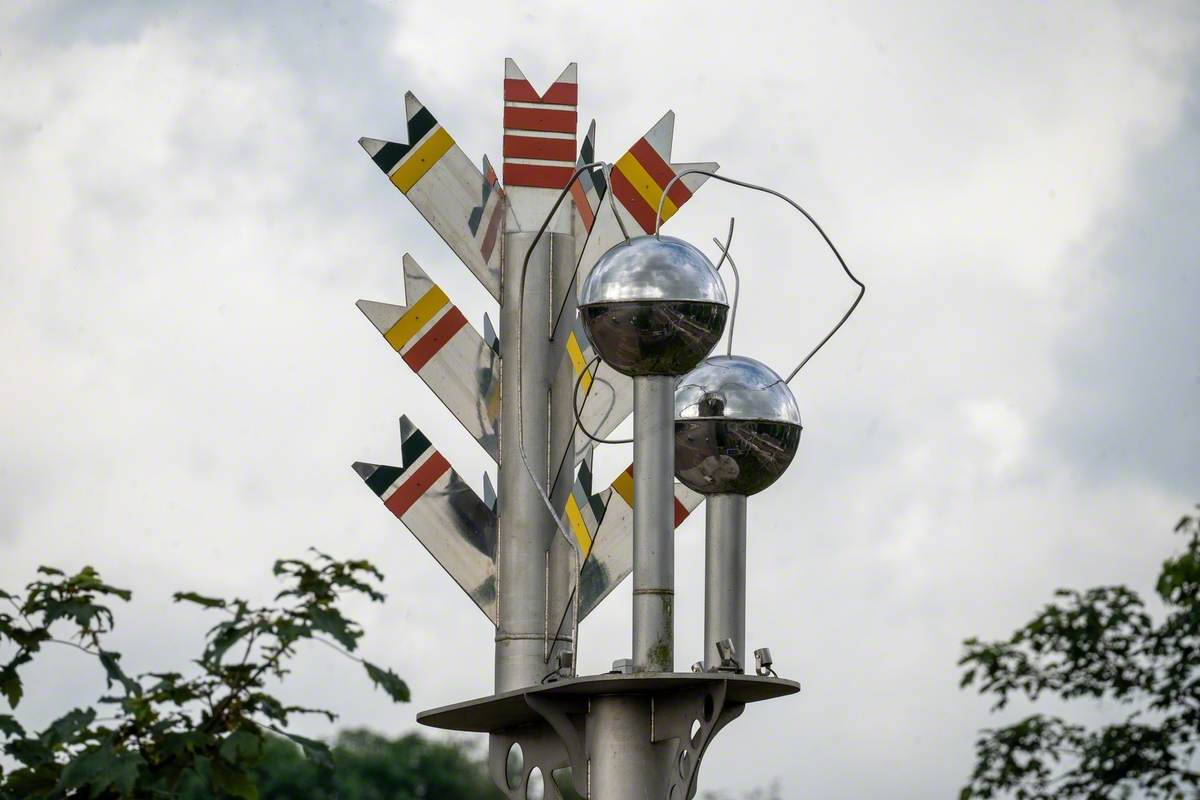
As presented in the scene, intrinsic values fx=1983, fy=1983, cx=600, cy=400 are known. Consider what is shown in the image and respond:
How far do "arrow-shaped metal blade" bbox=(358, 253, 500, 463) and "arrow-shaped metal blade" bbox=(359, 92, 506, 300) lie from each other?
0.23 m

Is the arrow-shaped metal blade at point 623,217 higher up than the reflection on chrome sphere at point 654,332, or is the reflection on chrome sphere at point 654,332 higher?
the arrow-shaped metal blade at point 623,217

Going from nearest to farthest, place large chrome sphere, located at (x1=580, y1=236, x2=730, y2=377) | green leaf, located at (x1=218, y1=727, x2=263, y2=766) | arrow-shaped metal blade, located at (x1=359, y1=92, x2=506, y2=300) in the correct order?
green leaf, located at (x1=218, y1=727, x2=263, y2=766) → large chrome sphere, located at (x1=580, y1=236, x2=730, y2=377) → arrow-shaped metal blade, located at (x1=359, y1=92, x2=506, y2=300)

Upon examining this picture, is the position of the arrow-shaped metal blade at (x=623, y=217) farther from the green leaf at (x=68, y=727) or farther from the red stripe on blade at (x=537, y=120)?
the green leaf at (x=68, y=727)

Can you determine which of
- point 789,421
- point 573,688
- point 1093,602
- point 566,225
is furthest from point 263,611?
point 1093,602

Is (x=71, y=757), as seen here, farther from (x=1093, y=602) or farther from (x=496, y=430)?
(x=1093, y=602)

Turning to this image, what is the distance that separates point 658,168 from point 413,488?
1.73 metres

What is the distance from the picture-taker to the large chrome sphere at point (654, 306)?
21.8ft

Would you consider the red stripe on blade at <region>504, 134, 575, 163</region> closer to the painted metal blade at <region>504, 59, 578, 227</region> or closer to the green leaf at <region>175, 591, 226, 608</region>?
the painted metal blade at <region>504, 59, 578, 227</region>

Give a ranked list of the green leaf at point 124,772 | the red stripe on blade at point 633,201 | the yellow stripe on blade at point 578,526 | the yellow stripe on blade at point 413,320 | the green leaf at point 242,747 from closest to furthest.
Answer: the green leaf at point 124,772 → the green leaf at point 242,747 → the yellow stripe on blade at point 578,526 → the yellow stripe on blade at point 413,320 → the red stripe on blade at point 633,201

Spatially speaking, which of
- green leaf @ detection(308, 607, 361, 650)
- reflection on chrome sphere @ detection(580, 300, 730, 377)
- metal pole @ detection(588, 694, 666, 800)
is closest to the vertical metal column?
metal pole @ detection(588, 694, 666, 800)

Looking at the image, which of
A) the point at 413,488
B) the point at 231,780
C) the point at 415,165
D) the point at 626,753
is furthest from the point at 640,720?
the point at 415,165

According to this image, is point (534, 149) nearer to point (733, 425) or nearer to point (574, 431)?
point (574, 431)

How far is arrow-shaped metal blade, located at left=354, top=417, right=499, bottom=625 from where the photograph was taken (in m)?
8.06

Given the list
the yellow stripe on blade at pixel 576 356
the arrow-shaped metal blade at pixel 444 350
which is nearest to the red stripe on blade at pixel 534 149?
the arrow-shaped metal blade at pixel 444 350
